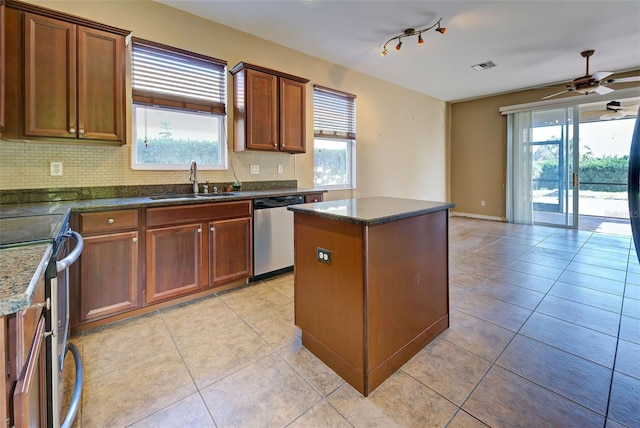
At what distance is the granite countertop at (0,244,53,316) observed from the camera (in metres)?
0.60

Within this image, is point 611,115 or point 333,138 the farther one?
point 611,115

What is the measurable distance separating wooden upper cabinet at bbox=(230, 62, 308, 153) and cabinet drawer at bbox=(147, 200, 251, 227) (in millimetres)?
759

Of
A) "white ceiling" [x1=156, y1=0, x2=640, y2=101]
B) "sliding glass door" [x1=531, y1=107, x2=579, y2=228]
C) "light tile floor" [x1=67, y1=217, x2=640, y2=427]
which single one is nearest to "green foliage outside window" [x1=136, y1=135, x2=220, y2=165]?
"white ceiling" [x1=156, y1=0, x2=640, y2=101]

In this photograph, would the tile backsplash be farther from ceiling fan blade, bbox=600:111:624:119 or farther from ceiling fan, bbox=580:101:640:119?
ceiling fan blade, bbox=600:111:624:119

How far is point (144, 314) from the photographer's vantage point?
2.51 m

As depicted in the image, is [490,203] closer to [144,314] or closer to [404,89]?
[404,89]

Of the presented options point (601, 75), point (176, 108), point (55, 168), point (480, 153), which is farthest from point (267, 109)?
point (480, 153)

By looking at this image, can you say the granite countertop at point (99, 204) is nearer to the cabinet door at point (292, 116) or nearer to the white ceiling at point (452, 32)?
the cabinet door at point (292, 116)

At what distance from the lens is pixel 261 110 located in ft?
10.9

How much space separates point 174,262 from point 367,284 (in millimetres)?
1805

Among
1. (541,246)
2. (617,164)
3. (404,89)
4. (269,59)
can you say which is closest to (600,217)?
(617,164)

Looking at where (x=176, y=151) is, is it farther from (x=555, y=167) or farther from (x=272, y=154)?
(x=555, y=167)

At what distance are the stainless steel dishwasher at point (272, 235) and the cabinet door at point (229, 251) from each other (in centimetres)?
9

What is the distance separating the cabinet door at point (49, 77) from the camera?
6.86 ft
